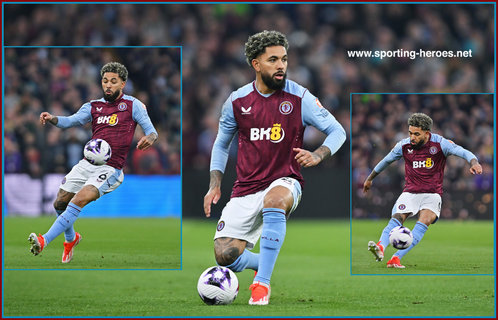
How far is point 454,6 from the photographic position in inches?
942

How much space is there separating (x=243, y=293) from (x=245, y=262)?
123 cm

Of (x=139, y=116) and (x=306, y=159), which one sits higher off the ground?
(x=139, y=116)

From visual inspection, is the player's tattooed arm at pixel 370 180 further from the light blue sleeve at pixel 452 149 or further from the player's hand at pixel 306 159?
the player's hand at pixel 306 159

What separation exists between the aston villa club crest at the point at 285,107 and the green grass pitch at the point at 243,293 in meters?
1.54

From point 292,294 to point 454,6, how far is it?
1710 cm

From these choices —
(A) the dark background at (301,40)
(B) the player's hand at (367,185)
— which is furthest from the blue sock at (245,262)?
(A) the dark background at (301,40)

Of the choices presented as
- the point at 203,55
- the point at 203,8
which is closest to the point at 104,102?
the point at 203,55

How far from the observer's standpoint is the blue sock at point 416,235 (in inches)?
332

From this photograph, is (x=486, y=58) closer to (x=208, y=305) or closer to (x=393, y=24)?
(x=393, y=24)

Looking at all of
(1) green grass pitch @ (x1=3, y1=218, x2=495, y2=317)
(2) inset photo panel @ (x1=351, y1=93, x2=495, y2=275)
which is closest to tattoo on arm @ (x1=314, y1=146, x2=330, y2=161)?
(1) green grass pitch @ (x1=3, y1=218, x2=495, y2=317)

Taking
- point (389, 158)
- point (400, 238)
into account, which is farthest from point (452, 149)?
point (400, 238)

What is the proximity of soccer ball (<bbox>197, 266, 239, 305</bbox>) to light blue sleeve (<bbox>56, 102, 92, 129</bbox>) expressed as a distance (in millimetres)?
2012

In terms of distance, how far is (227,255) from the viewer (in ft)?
23.9

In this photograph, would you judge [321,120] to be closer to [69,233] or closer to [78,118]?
[78,118]
